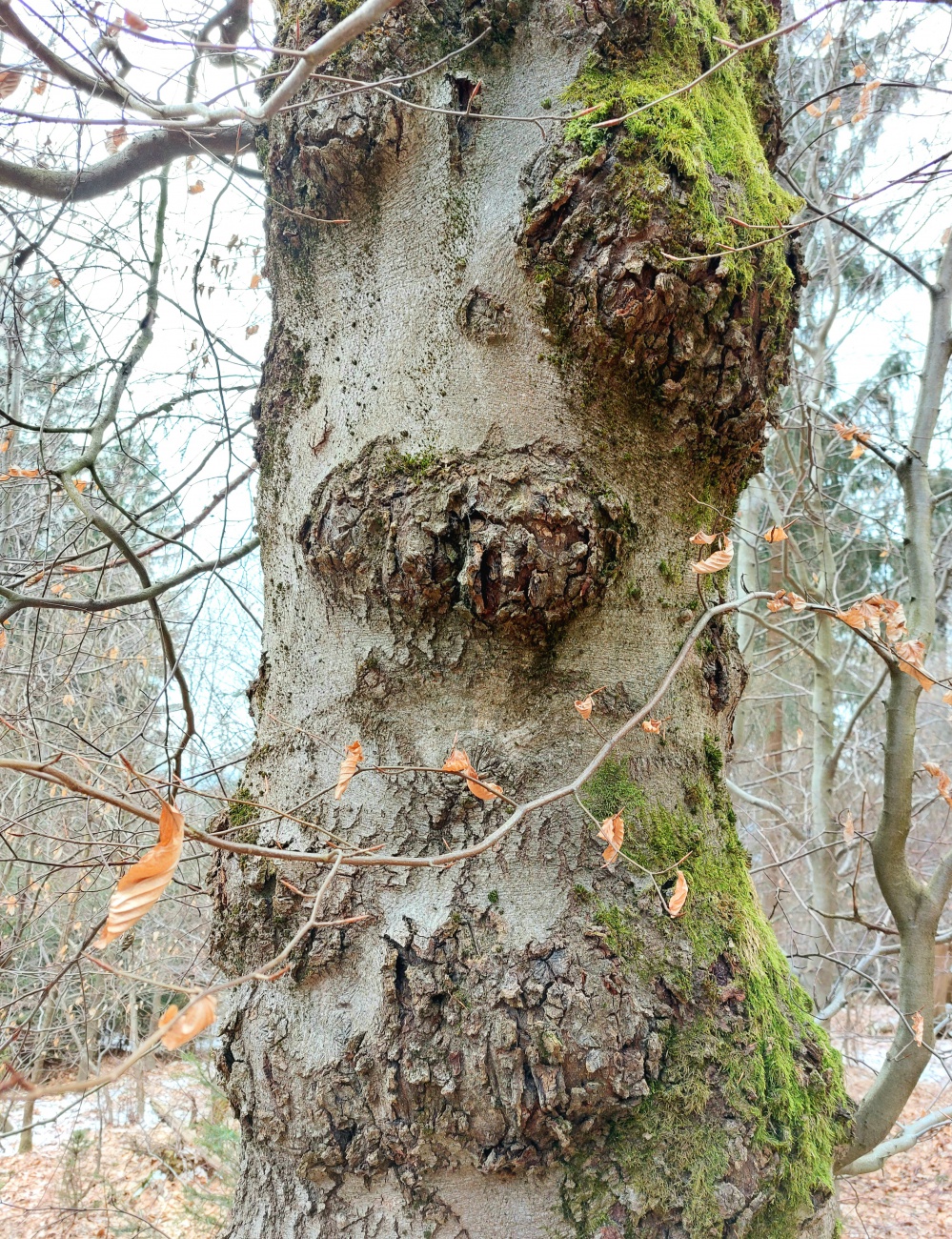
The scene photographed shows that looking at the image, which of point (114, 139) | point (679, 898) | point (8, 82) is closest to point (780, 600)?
point (679, 898)

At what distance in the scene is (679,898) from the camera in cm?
106

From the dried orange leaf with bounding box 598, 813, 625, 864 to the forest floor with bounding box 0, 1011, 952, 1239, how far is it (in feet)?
12.7

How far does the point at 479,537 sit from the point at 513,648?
0.17 m

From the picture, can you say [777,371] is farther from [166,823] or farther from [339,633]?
[166,823]

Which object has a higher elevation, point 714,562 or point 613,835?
point 714,562

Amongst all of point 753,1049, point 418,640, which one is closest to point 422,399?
point 418,640

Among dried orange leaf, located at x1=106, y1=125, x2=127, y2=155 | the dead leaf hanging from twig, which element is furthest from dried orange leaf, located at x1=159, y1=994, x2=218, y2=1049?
dried orange leaf, located at x1=106, y1=125, x2=127, y2=155

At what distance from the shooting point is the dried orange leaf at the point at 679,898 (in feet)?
3.47

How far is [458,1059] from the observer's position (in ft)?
3.23

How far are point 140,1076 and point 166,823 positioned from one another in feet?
21.8

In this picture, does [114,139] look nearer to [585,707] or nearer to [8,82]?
[8,82]

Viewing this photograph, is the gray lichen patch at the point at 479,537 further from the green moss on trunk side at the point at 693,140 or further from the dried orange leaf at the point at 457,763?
the green moss on trunk side at the point at 693,140

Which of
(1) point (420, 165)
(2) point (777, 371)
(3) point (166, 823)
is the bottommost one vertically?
(3) point (166, 823)

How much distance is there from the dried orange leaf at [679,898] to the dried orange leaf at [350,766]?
45cm
